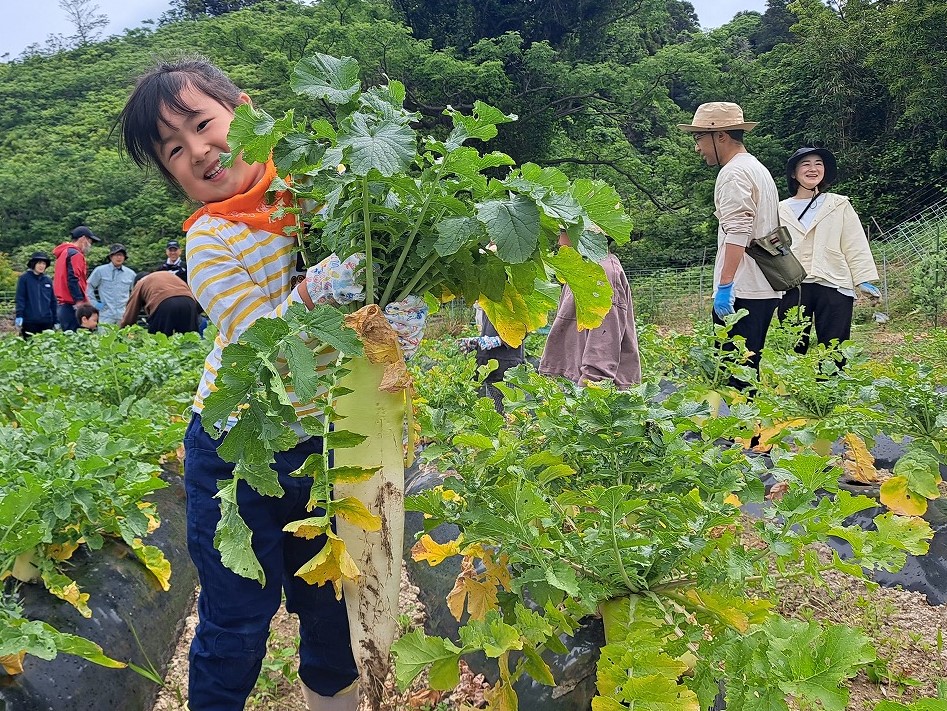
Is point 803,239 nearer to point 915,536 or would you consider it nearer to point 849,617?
point 849,617

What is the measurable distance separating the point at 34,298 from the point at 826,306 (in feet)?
29.9

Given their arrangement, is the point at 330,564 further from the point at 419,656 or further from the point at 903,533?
the point at 903,533

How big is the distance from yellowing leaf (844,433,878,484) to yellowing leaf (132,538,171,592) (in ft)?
8.59

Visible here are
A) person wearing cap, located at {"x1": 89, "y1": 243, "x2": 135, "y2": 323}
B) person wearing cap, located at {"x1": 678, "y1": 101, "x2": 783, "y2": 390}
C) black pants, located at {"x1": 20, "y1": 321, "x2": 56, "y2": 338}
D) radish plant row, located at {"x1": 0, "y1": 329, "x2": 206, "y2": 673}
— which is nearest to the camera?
radish plant row, located at {"x1": 0, "y1": 329, "x2": 206, "y2": 673}

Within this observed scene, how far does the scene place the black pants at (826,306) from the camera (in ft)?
14.8

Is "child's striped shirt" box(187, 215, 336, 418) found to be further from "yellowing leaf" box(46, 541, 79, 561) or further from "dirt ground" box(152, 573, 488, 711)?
"yellowing leaf" box(46, 541, 79, 561)

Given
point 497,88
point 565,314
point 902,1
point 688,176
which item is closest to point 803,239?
point 565,314

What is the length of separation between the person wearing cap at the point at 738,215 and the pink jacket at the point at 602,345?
2.44 ft

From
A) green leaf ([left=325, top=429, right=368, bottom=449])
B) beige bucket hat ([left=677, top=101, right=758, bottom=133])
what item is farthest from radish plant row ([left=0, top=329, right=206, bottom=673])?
beige bucket hat ([left=677, top=101, right=758, bottom=133])

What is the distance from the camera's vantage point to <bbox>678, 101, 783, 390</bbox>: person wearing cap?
4.07 meters

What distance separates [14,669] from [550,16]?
841 inches

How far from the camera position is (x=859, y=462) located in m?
2.94

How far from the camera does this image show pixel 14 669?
5.98 ft

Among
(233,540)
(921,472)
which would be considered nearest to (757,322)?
(921,472)
